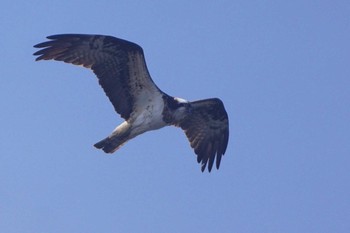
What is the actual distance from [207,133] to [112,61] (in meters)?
3.23

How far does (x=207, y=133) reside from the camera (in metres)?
23.3

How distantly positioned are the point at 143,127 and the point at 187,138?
202 centimetres

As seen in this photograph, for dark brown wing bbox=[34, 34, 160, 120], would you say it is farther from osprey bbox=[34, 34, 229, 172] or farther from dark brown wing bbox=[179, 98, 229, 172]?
dark brown wing bbox=[179, 98, 229, 172]

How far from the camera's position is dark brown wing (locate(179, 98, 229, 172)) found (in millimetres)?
23156

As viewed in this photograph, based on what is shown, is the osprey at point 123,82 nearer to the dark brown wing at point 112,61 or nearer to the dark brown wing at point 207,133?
the dark brown wing at point 112,61

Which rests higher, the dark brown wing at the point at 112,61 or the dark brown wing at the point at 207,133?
the dark brown wing at the point at 112,61

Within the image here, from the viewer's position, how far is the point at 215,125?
76.4 ft

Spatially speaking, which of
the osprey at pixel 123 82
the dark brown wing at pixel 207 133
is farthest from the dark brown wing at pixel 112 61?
the dark brown wing at pixel 207 133

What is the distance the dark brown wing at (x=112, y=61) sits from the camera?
822 inches

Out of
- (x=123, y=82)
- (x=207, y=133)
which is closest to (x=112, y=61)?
(x=123, y=82)

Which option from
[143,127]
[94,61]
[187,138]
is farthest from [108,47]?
[187,138]

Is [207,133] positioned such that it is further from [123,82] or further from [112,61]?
[112,61]

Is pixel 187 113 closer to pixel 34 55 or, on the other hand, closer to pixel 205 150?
pixel 205 150

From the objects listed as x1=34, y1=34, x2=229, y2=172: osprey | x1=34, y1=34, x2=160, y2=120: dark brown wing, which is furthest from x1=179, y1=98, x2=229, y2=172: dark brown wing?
x1=34, y1=34, x2=160, y2=120: dark brown wing
